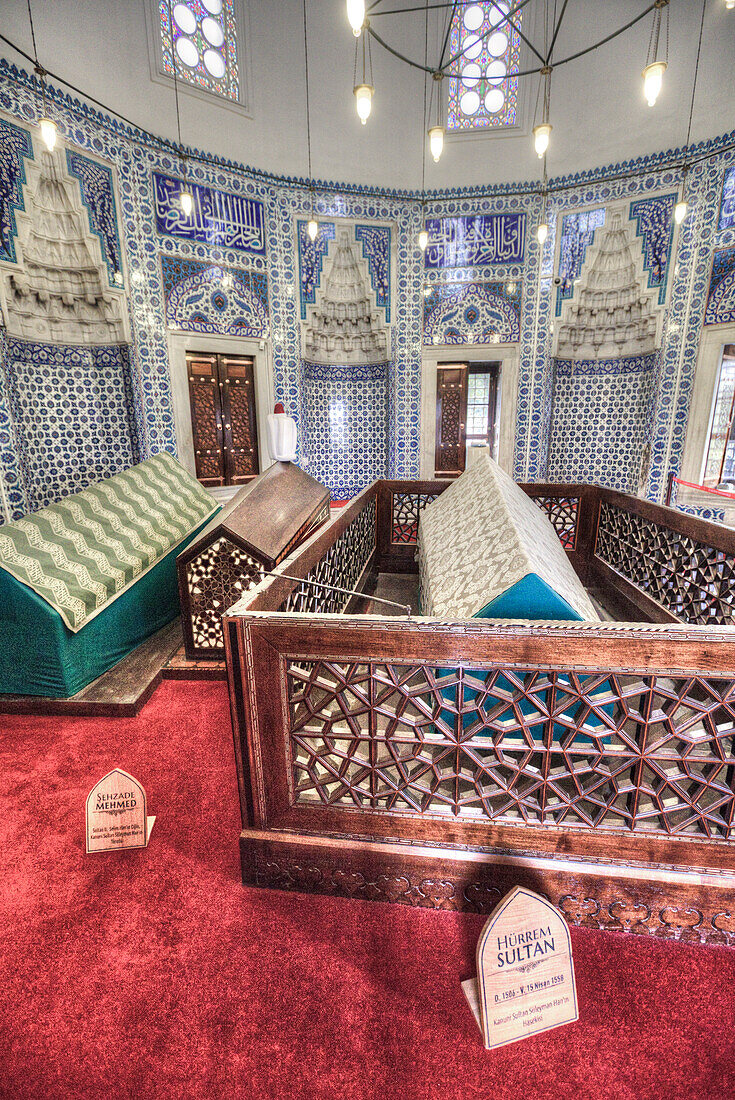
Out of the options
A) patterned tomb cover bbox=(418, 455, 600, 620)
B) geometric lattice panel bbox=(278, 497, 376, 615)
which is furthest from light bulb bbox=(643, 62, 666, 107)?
geometric lattice panel bbox=(278, 497, 376, 615)

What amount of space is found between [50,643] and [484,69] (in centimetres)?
969

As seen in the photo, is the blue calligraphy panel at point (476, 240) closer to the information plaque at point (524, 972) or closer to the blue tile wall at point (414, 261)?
the blue tile wall at point (414, 261)

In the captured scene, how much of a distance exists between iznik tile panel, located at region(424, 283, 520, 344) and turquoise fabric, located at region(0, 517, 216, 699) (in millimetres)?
6693

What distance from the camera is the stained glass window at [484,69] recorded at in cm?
731

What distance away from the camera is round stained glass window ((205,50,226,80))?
21.7 feet

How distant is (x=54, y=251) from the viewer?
5930mm

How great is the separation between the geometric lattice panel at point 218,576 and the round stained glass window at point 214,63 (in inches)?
294

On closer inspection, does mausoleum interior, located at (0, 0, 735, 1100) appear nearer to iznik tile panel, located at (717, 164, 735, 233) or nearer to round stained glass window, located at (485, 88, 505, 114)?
round stained glass window, located at (485, 88, 505, 114)

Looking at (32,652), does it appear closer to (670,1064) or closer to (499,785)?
(499,785)

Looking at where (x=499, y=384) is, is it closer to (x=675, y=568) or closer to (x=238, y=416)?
(x=238, y=416)

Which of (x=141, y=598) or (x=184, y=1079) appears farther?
(x=141, y=598)

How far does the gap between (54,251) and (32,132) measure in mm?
1115

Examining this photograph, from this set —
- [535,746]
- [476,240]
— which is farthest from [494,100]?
[535,746]

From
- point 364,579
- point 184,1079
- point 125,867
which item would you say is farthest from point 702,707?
point 364,579
